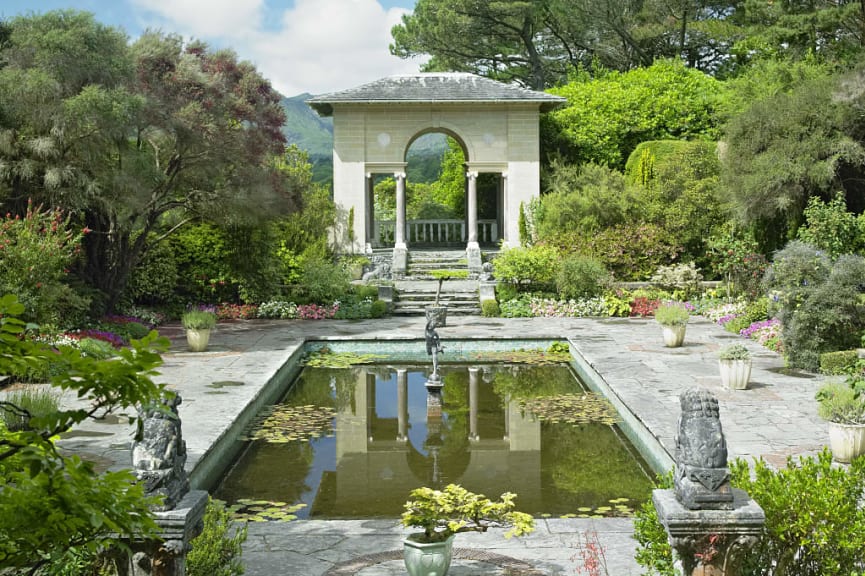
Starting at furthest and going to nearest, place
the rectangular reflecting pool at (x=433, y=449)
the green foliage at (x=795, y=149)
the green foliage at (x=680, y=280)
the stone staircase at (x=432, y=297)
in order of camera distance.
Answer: the green foliage at (x=680, y=280) < the stone staircase at (x=432, y=297) < the green foliage at (x=795, y=149) < the rectangular reflecting pool at (x=433, y=449)

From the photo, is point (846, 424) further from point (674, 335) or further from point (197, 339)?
point (197, 339)

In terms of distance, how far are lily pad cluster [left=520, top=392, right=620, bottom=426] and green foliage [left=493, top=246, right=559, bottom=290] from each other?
8578mm

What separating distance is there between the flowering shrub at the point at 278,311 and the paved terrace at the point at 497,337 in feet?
2.54

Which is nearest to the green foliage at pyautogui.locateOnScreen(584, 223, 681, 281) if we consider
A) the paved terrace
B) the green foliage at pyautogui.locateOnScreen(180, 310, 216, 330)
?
the paved terrace

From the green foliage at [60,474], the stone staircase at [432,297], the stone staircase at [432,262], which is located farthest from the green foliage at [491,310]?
the green foliage at [60,474]

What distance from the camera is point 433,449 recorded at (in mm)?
9625

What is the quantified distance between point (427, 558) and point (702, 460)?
64.7 inches

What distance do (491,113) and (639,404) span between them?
55.7ft

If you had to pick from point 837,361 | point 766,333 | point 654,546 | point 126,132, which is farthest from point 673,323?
point 654,546

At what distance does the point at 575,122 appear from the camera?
27688 mm

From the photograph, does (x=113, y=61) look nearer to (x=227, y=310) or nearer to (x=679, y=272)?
(x=227, y=310)

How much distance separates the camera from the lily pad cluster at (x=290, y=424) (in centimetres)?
1005

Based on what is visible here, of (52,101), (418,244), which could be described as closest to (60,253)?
(52,101)

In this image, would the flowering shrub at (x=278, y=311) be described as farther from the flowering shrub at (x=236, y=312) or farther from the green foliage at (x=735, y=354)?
the green foliage at (x=735, y=354)
